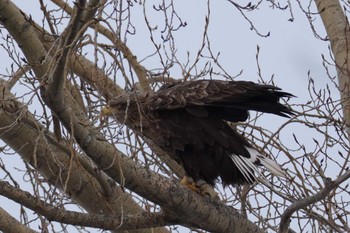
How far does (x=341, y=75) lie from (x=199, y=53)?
182 cm

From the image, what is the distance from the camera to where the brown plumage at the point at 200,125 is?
478 centimetres

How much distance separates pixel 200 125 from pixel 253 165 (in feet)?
1.26

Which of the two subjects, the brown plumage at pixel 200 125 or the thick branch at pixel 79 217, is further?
→ the brown plumage at pixel 200 125

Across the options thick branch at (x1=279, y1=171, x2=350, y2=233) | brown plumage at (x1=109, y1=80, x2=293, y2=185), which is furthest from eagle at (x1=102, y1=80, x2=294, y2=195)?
thick branch at (x1=279, y1=171, x2=350, y2=233)

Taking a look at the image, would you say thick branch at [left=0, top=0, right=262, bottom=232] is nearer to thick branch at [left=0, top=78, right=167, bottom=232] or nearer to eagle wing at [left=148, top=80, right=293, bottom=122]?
thick branch at [left=0, top=78, right=167, bottom=232]

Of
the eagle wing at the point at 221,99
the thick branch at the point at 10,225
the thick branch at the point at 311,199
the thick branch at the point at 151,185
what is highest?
the eagle wing at the point at 221,99

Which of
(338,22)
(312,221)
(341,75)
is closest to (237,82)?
(312,221)

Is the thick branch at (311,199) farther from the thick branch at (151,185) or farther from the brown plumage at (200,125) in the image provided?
the brown plumage at (200,125)

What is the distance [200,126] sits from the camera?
4828 millimetres

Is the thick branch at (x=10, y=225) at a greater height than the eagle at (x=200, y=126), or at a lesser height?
lesser

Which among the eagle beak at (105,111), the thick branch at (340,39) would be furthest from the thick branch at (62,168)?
the thick branch at (340,39)

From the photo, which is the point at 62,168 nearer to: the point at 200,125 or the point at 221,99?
the point at 200,125

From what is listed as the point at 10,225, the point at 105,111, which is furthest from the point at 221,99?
the point at 10,225

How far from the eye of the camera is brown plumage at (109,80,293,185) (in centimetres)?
478
